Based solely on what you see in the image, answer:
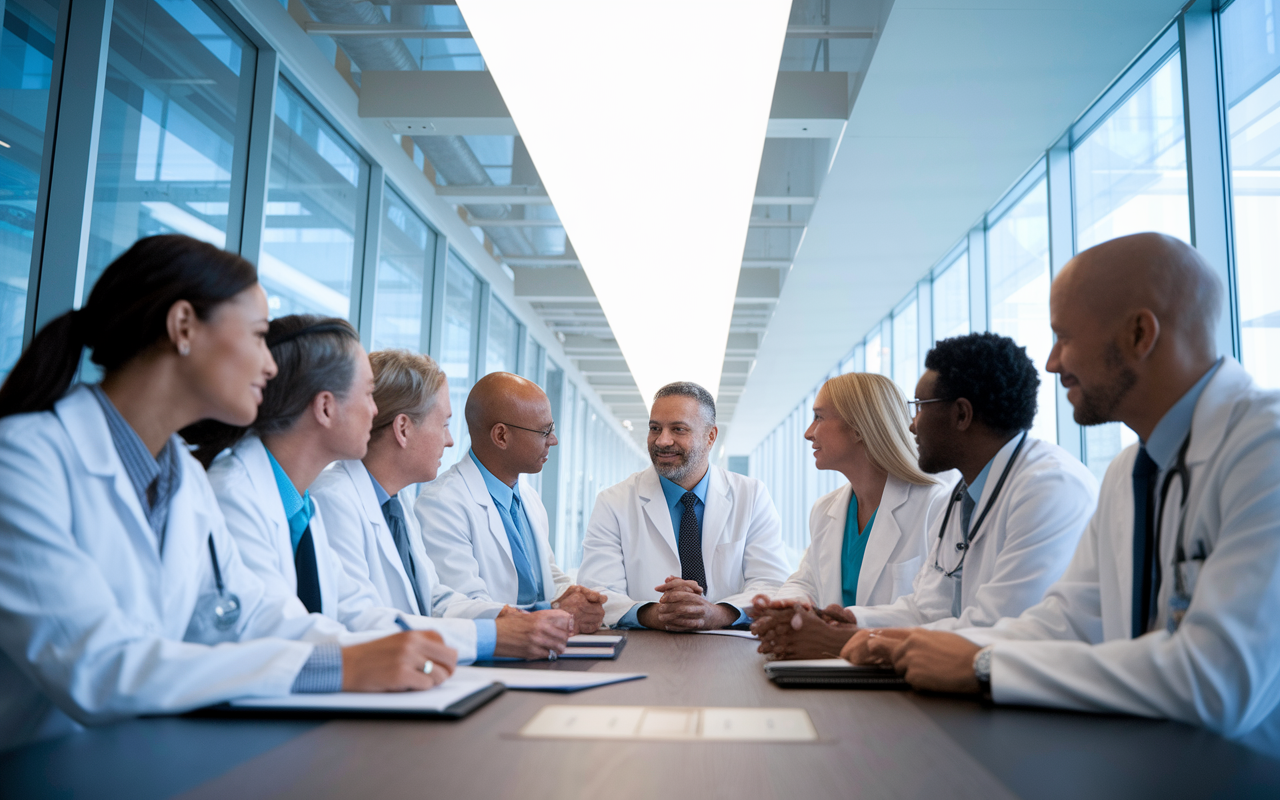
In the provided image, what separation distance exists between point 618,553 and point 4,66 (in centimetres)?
283

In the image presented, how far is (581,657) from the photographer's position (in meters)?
2.05

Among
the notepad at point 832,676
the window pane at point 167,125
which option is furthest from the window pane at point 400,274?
the notepad at point 832,676

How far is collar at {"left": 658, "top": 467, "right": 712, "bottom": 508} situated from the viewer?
12.1ft

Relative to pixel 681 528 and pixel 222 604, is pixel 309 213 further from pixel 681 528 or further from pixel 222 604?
pixel 222 604

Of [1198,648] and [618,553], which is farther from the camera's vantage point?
[618,553]

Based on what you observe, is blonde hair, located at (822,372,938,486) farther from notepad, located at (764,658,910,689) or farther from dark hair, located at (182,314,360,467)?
Result: dark hair, located at (182,314,360,467)

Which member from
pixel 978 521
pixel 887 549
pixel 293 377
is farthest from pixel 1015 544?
pixel 293 377

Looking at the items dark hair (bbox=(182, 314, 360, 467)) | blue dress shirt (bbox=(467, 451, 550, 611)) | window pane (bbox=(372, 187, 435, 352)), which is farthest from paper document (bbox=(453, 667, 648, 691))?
window pane (bbox=(372, 187, 435, 352))

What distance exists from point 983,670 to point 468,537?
222cm

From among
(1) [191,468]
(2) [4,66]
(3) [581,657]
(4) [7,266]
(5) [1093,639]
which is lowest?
(3) [581,657]

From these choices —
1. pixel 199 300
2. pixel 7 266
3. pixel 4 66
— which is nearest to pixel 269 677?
pixel 199 300

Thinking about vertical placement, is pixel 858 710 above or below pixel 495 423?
below

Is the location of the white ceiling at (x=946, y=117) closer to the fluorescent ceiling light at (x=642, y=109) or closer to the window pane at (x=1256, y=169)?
the window pane at (x=1256, y=169)

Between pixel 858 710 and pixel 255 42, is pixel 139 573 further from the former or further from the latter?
pixel 255 42
